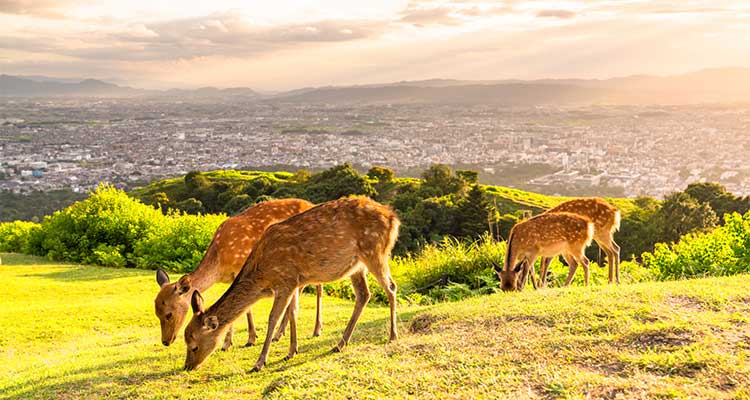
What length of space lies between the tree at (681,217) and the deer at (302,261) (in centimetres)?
4503

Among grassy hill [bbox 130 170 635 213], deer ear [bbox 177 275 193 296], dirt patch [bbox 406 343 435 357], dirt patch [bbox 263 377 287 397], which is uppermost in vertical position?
deer ear [bbox 177 275 193 296]

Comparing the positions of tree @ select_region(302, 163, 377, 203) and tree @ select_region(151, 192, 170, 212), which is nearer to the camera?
tree @ select_region(302, 163, 377, 203)

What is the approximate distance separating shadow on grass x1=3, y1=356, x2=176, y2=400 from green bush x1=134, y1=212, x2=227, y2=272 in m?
10.8

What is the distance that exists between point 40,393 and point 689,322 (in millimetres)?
7573

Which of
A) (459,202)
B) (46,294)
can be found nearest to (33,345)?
(46,294)

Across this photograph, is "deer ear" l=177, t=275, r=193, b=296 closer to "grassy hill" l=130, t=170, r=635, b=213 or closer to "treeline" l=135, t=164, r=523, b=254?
"treeline" l=135, t=164, r=523, b=254

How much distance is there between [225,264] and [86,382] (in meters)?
2.63

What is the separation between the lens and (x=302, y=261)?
7.59 meters

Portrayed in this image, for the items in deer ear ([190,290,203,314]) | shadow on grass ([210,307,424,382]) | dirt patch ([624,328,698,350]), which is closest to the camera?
dirt patch ([624,328,698,350])

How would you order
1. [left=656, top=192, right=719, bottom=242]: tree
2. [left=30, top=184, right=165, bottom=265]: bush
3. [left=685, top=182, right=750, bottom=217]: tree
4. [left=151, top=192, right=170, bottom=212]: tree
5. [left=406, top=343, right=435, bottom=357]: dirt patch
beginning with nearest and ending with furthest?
[left=406, top=343, right=435, bottom=357]: dirt patch < [left=30, top=184, right=165, bottom=265]: bush < [left=656, top=192, right=719, bottom=242]: tree < [left=685, top=182, right=750, bottom=217]: tree < [left=151, top=192, right=170, bottom=212]: tree

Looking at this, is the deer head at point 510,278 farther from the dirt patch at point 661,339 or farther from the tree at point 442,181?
the tree at point 442,181

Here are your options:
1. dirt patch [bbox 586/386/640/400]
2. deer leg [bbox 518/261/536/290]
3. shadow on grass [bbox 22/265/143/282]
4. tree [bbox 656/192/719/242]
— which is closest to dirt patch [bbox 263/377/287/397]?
A: dirt patch [bbox 586/386/640/400]

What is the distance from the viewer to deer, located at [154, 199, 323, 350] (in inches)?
303

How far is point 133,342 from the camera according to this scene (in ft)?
31.2
